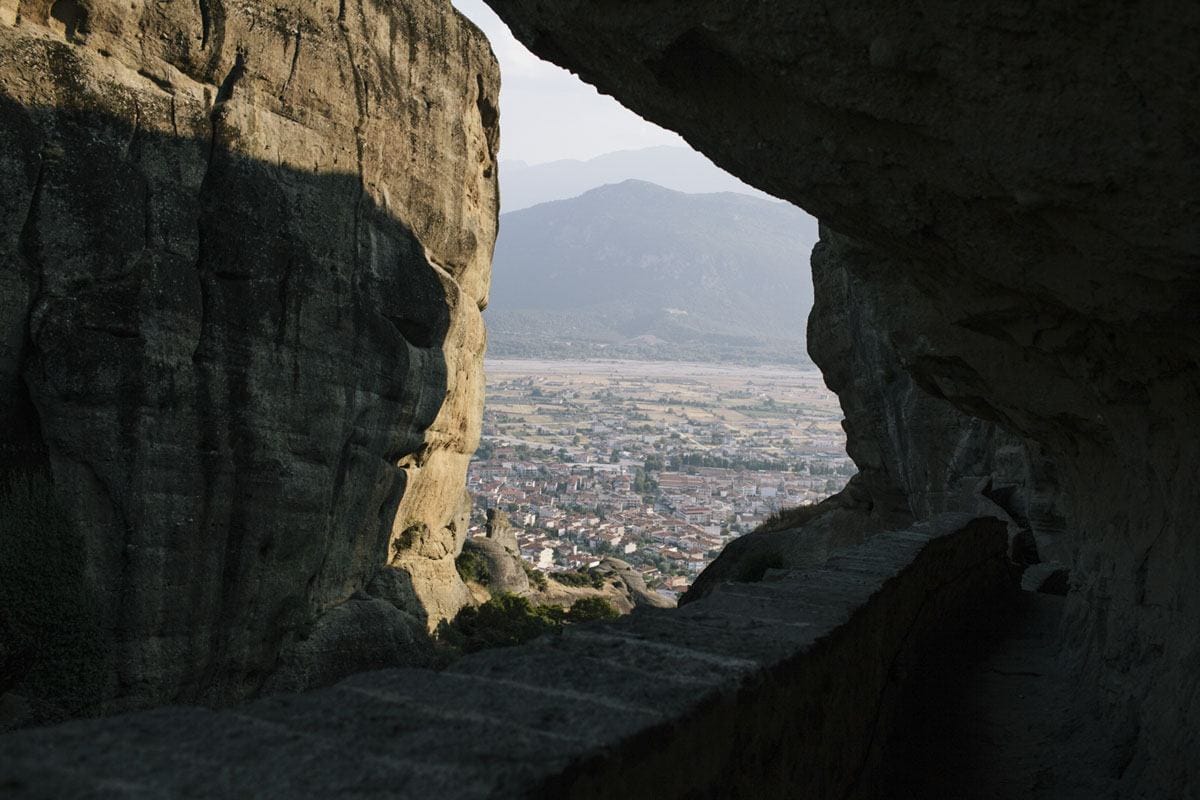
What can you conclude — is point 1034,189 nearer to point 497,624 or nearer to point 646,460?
point 497,624

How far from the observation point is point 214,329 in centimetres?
1917

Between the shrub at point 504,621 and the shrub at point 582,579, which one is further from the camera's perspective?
the shrub at point 582,579

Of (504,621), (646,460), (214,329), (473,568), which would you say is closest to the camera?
(214,329)

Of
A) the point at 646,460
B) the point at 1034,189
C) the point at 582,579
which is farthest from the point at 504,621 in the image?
the point at 646,460

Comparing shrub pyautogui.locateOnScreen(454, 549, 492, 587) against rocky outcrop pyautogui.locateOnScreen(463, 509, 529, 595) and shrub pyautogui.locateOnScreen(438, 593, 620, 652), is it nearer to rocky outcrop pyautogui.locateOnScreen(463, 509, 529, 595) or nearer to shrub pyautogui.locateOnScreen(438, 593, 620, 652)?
rocky outcrop pyautogui.locateOnScreen(463, 509, 529, 595)

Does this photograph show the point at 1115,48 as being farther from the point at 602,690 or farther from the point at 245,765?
the point at 245,765

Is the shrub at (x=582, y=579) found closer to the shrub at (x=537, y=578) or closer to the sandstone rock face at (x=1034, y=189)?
the shrub at (x=537, y=578)

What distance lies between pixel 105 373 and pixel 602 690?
17.1m

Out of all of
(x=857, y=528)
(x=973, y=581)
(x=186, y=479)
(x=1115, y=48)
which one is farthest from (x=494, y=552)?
(x=1115, y=48)

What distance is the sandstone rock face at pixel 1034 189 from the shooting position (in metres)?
2.83

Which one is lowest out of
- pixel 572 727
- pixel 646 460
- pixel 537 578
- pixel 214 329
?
pixel 646 460

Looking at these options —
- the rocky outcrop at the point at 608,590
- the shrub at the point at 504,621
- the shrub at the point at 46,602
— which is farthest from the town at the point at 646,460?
the shrub at the point at 46,602

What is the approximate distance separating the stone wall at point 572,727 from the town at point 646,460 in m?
45.6

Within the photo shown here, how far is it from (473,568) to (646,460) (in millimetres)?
91964
